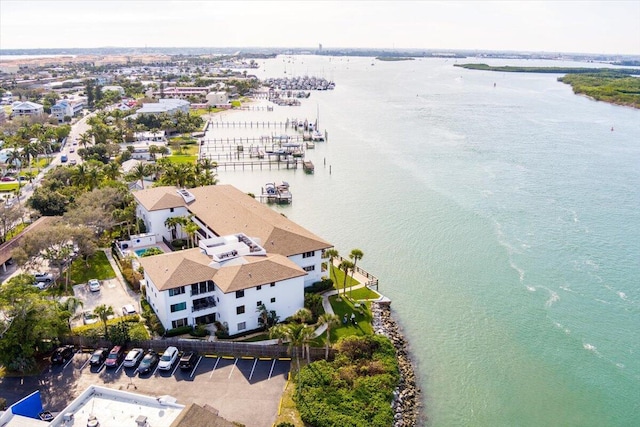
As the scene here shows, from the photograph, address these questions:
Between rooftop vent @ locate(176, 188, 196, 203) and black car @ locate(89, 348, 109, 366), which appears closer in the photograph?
black car @ locate(89, 348, 109, 366)

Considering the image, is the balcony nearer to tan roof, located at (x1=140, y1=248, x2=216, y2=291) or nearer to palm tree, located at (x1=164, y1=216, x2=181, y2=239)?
tan roof, located at (x1=140, y1=248, x2=216, y2=291)

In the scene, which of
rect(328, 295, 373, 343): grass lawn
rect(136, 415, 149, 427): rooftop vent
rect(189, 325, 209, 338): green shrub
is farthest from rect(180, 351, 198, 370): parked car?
rect(328, 295, 373, 343): grass lawn

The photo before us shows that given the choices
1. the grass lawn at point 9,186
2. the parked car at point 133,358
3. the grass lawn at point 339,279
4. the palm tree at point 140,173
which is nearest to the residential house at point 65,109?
the grass lawn at point 9,186

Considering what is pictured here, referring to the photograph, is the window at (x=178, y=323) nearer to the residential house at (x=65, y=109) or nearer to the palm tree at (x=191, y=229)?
the palm tree at (x=191, y=229)

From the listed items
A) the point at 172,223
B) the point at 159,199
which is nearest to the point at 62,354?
the point at 172,223

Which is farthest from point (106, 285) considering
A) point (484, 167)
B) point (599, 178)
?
point (599, 178)
